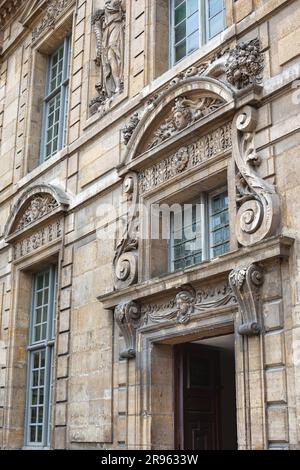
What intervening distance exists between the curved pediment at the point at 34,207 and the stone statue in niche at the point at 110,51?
1.40 metres

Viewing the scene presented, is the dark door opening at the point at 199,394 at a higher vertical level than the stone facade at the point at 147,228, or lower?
lower

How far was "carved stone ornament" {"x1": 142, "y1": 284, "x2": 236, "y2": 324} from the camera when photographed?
654cm

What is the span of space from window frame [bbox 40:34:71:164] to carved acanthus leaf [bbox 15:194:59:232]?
0.88m

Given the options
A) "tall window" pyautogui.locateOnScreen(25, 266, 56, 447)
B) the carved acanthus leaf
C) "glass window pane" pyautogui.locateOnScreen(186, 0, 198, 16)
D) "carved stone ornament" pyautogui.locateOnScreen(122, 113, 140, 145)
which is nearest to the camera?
"carved stone ornament" pyautogui.locateOnScreen(122, 113, 140, 145)

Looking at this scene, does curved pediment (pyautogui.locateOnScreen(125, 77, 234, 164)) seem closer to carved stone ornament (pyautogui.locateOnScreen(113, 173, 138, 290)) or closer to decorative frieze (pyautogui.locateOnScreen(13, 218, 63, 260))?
carved stone ornament (pyautogui.locateOnScreen(113, 173, 138, 290))

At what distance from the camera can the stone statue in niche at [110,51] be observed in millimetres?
9578

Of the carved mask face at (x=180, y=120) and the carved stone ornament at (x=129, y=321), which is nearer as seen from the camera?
the carved mask face at (x=180, y=120)

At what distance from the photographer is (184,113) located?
7527 millimetres

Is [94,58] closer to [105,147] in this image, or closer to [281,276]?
[105,147]

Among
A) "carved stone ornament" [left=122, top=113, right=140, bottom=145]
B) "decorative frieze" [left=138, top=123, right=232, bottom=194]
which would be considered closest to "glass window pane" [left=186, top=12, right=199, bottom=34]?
"carved stone ornament" [left=122, top=113, right=140, bottom=145]

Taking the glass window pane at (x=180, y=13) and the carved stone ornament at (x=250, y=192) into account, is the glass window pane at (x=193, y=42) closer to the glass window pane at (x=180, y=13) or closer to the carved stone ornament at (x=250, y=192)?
the glass window pane at (x=180, y=13)

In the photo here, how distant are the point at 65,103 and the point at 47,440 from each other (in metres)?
5.37

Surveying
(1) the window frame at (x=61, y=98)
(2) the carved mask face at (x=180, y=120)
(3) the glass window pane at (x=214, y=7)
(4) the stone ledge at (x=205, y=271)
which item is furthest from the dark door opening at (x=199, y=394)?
(1) the window frame at (x=61, y=98)

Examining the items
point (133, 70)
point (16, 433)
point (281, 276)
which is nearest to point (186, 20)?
point (133, 70)
